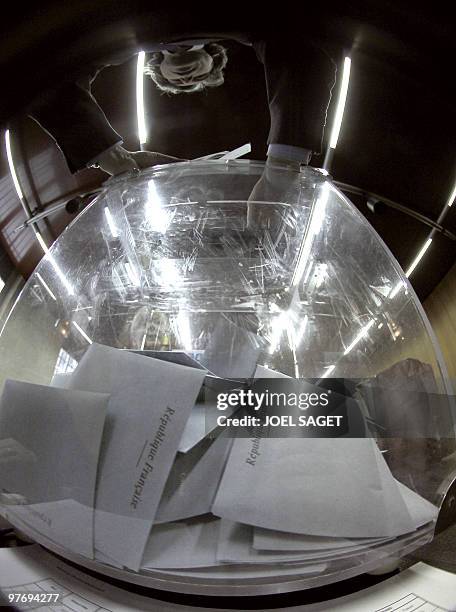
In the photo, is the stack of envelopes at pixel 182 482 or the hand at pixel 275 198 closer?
the stack of envelopes at pixel 182 482

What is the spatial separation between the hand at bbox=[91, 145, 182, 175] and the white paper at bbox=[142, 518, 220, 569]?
39 cm

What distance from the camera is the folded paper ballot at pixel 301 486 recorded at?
0.59 meters

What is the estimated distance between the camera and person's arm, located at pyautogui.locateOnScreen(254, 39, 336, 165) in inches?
24.5

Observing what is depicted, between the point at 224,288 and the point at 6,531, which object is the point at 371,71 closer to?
the point at 224,288

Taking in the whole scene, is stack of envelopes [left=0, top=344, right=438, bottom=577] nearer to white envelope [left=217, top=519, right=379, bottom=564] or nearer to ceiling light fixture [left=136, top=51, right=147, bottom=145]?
white envelope [left=217, top=519, right=379, bottom=564]

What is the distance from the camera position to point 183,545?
2.00 ft

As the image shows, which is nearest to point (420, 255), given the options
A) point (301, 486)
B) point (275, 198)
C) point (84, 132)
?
point (275, 198)

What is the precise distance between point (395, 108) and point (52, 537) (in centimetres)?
58

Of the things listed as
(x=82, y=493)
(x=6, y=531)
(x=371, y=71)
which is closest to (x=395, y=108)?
(x=371, y=71)

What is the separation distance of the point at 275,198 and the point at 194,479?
0.33 metres

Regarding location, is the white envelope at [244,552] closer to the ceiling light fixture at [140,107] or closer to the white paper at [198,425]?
the white paper at [198,425]

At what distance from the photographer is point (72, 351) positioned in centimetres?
64

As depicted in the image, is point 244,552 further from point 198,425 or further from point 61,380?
point 61,380

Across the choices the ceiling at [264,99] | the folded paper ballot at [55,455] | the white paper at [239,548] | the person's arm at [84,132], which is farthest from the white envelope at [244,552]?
the person's arm at [84,132]
